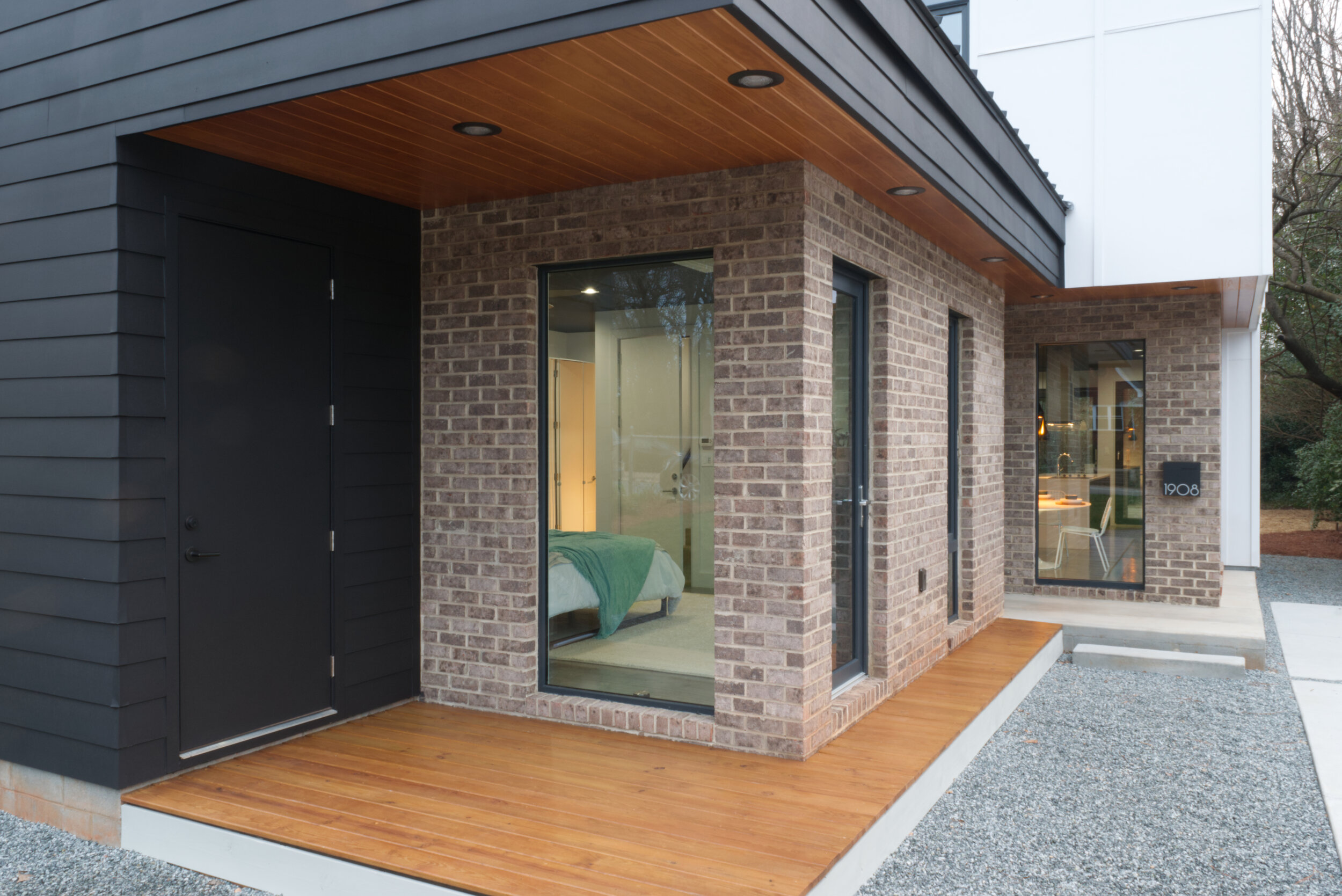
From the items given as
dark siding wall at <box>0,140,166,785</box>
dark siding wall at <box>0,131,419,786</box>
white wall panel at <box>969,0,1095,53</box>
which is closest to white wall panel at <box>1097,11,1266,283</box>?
white wall panel at <box>969,0,1095,53</box>

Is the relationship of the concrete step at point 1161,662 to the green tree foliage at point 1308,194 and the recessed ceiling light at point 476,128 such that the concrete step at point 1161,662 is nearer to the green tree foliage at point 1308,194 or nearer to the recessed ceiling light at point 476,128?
the recessed ceiling light at point 476,128

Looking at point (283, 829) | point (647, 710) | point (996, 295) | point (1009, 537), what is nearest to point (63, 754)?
point (283, 829)

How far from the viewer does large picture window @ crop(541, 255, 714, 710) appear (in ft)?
14.1

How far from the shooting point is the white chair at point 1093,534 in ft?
28.0

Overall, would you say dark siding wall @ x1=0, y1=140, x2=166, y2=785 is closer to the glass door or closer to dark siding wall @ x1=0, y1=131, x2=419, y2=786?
dark siding wall @ x1=0, y1=131, x2=419, y2=786

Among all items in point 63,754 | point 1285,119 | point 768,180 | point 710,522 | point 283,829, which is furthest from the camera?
point 1285,119

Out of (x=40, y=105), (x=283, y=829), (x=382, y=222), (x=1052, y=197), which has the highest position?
(x=1052, y=197)

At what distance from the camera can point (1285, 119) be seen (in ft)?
42.0

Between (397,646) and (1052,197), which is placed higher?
(1052,197)

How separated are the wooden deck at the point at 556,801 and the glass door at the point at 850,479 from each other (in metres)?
0.46

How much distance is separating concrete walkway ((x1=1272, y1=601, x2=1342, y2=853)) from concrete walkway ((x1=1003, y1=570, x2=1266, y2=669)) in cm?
30

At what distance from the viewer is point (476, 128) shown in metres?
3.41

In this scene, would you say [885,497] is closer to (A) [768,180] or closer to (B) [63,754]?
(A) [768,180]

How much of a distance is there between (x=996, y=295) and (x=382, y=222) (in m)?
4.79
